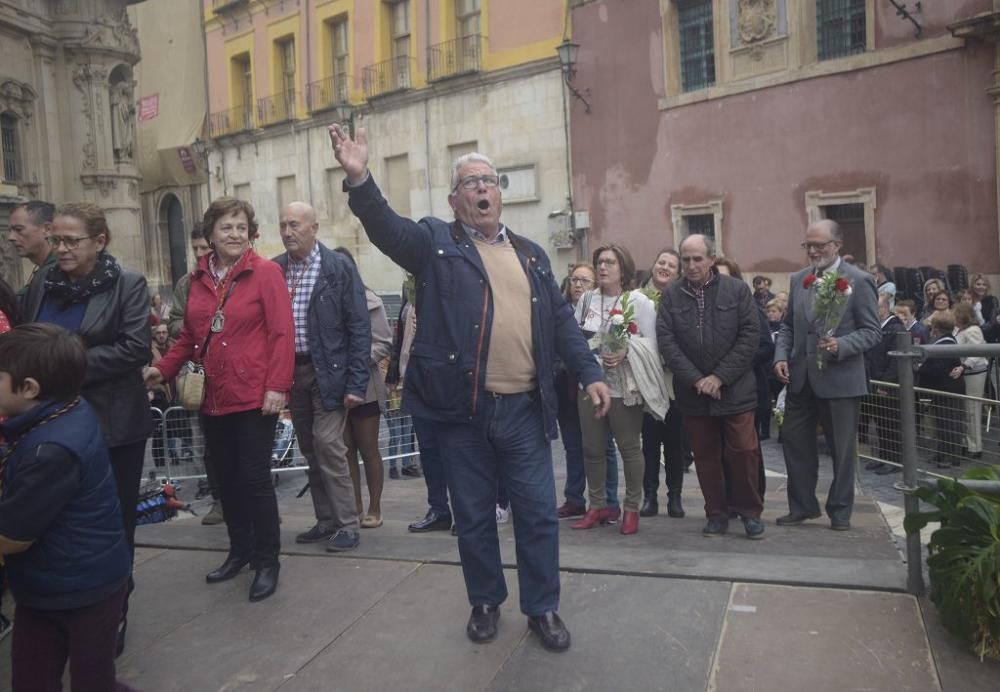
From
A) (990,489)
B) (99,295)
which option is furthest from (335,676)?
(990,489)

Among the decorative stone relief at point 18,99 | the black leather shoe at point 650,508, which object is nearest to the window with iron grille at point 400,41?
the decorative stone relief at point 18,99

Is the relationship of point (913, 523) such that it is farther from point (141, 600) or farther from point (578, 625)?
point (141, 600)

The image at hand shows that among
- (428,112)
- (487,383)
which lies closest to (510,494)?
(487,383)

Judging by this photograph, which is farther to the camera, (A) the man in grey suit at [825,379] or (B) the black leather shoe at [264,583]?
(A) the man in grey suit at [825,379]

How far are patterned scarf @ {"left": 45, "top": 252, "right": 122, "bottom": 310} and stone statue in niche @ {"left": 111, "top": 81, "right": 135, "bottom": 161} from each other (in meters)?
10.9

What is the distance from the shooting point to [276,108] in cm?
3033

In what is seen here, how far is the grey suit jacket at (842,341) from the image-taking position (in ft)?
19.2

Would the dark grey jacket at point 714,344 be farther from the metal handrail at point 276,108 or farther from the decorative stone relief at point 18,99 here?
the metal handrail at point 276,108

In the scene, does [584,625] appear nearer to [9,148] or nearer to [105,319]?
[105,319]

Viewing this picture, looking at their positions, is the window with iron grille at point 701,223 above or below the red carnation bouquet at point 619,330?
above

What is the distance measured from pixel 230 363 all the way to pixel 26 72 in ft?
33.6

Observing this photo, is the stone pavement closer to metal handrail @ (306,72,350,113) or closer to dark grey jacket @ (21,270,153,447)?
dark grey jacket @ (21,270,153,447)

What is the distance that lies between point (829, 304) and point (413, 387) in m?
2.90

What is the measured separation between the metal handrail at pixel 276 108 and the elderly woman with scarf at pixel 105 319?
26.5m
